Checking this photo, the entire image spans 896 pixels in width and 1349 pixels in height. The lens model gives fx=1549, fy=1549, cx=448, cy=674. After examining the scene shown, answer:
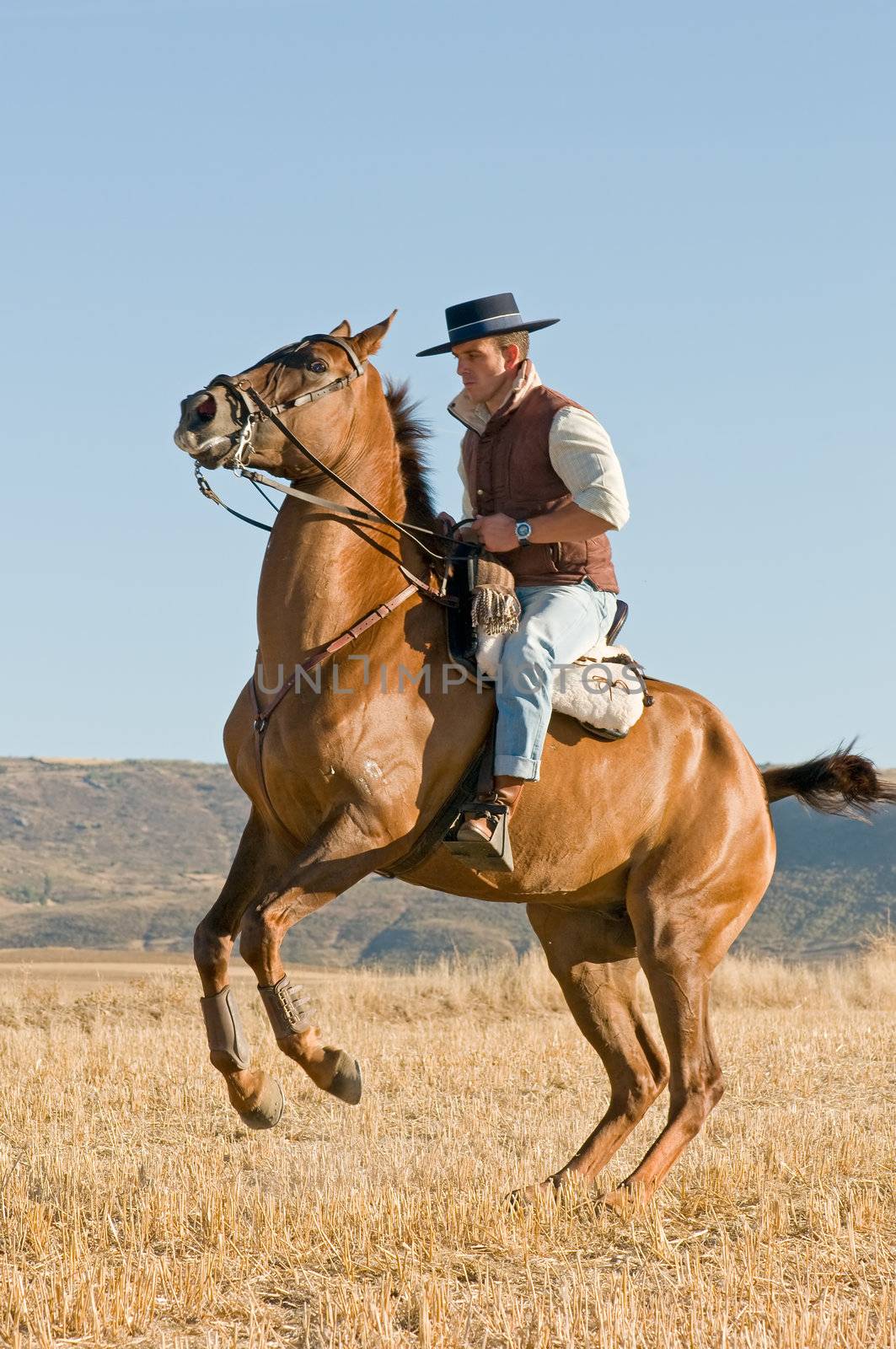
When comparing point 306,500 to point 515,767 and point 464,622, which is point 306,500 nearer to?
point 464,622

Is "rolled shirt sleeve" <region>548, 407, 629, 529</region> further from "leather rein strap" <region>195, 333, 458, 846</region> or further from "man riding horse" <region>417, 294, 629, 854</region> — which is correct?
"leather rein strap" <region>195, 333, 458, 846</region>

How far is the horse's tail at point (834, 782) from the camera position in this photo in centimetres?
832

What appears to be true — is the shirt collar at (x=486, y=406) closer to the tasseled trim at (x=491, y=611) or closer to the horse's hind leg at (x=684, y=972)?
the tasseled trim at (x=491, y=611)

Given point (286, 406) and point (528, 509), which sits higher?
point (286, 406)

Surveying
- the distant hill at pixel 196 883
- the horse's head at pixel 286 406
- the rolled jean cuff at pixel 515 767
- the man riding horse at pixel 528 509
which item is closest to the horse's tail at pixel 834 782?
the man riding horse at pixel 528 509

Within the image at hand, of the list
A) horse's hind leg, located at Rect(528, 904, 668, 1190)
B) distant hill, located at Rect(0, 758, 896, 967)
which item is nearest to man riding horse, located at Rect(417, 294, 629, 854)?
horse's hind leg, located at Rect(528, 904, 668, 1190)

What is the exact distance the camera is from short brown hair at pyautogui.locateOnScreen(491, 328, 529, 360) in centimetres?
712

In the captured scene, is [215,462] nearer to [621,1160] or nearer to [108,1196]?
[108,1196]

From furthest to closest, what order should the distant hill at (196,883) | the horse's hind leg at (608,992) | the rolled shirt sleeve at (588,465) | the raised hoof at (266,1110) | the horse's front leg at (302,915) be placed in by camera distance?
the distant hill at (196,883) → the horse's hind leg at (608,992) → the rolled shirt sleeve at (588,465) → the raised hoof at (266,1110) → the horse's front leg at (302,915)

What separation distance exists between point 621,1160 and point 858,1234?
2100 mm

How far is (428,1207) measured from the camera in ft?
20.5

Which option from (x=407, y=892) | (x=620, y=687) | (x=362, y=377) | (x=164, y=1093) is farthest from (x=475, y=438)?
(x=407, y=892)

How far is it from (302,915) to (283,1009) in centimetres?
38

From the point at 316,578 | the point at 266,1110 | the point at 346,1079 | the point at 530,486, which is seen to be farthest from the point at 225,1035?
the point at 530,486
